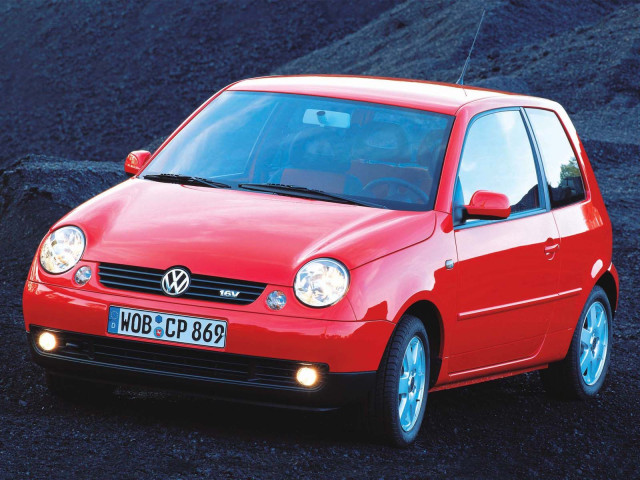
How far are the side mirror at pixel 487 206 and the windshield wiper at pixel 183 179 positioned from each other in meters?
1.25

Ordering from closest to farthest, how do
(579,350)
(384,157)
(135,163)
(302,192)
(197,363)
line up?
(197,363), (302,192), (384,157), (135,163), (579,350)

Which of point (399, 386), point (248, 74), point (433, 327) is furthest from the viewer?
point (248, 74)

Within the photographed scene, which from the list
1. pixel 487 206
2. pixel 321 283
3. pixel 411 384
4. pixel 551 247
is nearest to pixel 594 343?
pixel 551 247

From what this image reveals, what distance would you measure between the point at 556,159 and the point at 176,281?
3.20 m

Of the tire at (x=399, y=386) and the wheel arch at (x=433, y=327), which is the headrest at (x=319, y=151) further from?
the tire at (x=399, y=386)

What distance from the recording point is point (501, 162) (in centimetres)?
700

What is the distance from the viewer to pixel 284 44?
33.0m

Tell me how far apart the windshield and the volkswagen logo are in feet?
3.31

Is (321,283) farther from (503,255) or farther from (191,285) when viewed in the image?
(503,255)

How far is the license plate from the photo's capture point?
5344mm

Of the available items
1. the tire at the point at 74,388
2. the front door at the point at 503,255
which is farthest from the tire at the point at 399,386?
the tire at the point at 74,388

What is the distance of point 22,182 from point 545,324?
6.45 metres

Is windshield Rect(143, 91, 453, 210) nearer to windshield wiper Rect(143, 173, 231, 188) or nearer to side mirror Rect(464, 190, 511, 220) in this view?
windshield wiper Rect(143, 173, 231, 188)

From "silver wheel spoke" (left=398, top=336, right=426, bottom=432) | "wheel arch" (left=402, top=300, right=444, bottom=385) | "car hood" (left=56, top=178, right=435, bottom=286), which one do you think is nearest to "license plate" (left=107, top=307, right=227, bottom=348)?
"car hood" (left=56, top=178, right=435, bottom=286)
